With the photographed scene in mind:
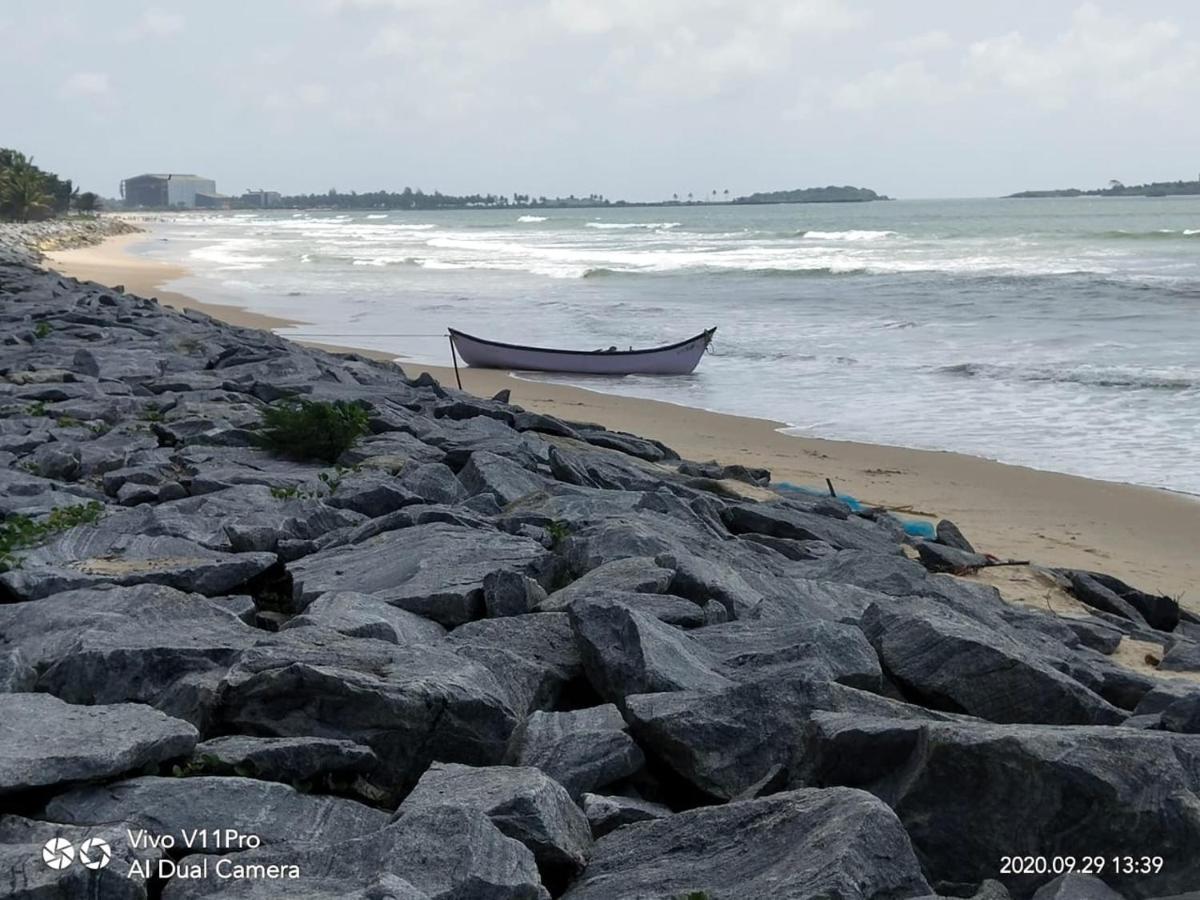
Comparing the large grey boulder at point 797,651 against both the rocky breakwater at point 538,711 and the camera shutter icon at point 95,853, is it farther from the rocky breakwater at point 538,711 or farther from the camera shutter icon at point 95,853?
the camera shutter icon at point 95,853

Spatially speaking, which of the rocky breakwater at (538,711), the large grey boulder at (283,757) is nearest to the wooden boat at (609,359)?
the rocky breakwater at (538,711)

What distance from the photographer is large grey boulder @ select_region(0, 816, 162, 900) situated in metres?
2.53

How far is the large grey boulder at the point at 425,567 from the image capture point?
14.8ft

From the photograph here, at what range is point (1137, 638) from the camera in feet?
19.9

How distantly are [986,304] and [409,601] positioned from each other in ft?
82.7

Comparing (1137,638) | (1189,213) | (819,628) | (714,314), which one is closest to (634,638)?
(819,628)

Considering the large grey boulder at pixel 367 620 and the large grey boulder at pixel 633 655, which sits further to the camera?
the large grey boulder at pixel 367 620

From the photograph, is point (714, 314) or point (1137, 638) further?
point (714, 314)

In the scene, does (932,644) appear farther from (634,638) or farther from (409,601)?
(409,601)

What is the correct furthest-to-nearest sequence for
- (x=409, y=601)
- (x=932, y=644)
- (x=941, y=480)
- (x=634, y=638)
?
(x=941, y=480)
(x=409, y=601)
(x=932, y=644)
(x=634, y=638)

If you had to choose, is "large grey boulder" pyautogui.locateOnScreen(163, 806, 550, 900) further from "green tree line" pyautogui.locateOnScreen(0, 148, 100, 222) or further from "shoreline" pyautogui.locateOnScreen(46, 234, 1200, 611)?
"green tree line" pyautogui.locateOnScreen(0, 148, 100, 222)

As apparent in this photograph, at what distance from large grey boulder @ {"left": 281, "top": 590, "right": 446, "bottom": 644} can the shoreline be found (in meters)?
3.69

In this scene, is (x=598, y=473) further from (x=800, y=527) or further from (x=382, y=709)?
(x=382, y=709)

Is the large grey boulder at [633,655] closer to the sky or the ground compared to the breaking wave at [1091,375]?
closer to the sky
